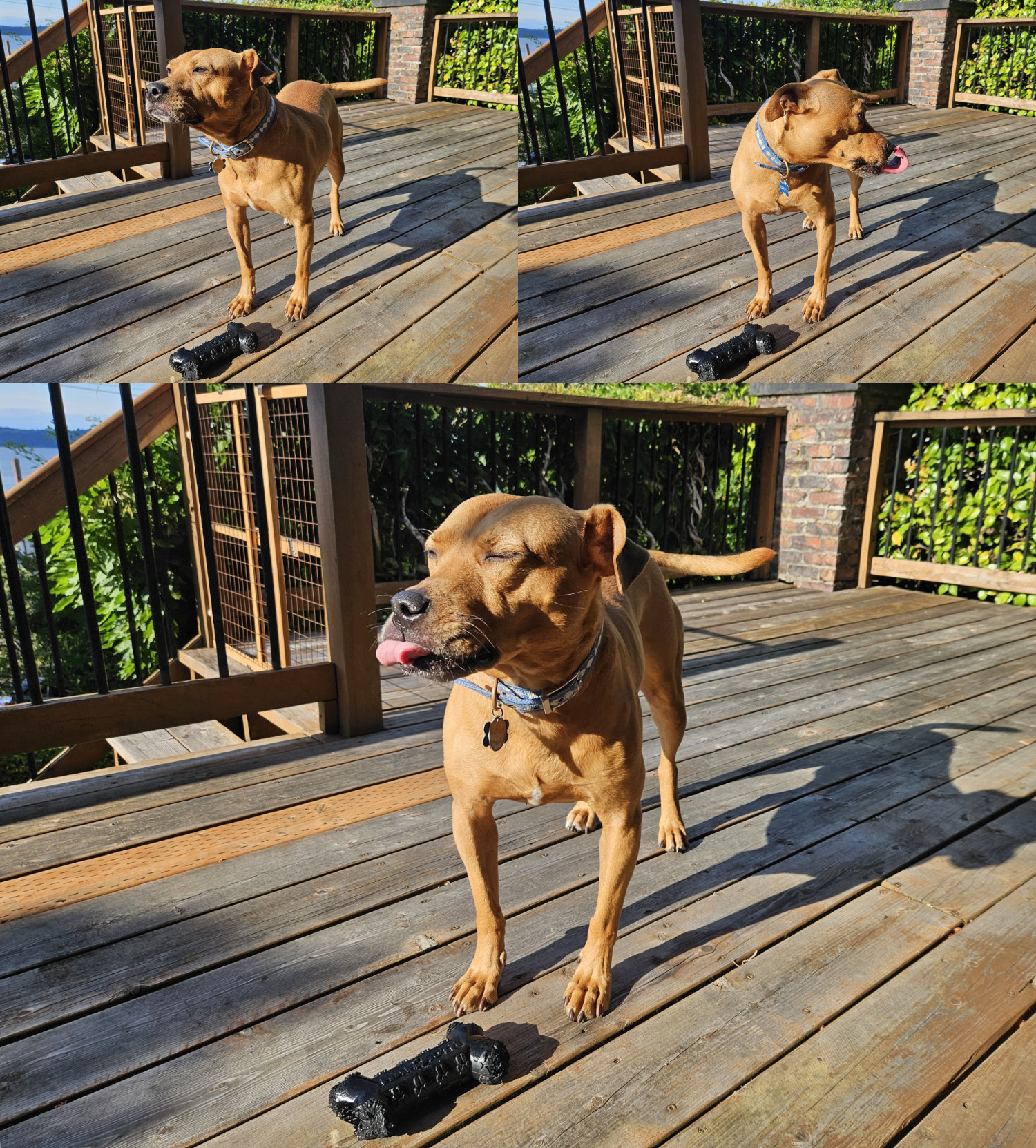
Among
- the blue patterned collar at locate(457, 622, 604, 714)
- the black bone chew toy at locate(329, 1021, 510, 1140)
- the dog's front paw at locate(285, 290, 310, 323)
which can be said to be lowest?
the black bone chew toy at locate(329, 1021, 510, 1140)

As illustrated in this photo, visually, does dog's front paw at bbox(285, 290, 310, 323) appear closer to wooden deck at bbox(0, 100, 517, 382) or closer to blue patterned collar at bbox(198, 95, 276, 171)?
wooden deck at bbox(0, 100, 517, 382)

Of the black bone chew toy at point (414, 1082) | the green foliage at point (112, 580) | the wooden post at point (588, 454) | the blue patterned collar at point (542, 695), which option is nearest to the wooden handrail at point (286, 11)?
the blue patterned collar at point (542, 695)

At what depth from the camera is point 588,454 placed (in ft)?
18.3

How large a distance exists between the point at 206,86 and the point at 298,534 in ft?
9.26

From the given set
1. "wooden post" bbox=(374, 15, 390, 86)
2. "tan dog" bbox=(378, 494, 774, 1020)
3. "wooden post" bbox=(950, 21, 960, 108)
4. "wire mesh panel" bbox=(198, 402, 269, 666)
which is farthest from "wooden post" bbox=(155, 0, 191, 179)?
"wire mesh panel" bbox=(198, 402, 269, 666)

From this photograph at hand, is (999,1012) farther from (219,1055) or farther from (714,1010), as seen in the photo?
(219,1055)

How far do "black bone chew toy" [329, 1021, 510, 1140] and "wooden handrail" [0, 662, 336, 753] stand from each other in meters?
1.68

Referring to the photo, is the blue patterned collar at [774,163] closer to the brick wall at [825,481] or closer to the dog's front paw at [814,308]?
the dog's front paw at [814,308]

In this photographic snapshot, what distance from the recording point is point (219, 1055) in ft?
5.00

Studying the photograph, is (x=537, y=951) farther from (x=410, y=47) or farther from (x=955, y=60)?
Answer: (x=955, y=60)

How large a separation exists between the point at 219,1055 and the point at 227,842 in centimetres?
88

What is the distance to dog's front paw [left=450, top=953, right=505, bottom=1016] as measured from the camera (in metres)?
1.64

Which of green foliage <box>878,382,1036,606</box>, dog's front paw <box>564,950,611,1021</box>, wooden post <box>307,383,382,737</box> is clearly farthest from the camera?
green foliage <box>878,382,1036,606</box>

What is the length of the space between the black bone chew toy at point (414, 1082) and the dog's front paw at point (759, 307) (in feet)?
6.03
